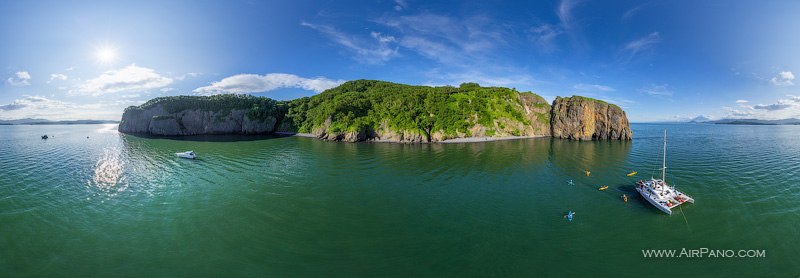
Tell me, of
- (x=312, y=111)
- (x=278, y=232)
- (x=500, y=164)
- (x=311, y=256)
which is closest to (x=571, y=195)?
(x=500, y=164)

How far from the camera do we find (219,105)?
128 m

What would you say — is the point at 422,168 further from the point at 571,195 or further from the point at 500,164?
the point at 571,195

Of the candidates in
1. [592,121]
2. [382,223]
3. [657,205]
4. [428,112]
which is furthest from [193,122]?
[592,121]

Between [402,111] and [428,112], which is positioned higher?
[402,111]

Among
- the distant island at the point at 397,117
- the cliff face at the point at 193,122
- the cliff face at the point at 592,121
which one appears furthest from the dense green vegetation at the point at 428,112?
the cliff face at the point at 193,122

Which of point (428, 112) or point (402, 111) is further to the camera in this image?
point (428, 112)

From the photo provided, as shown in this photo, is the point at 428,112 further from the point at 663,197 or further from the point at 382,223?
the point at 382,223

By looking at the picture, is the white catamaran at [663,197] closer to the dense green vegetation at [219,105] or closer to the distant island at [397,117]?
the distant island at [397,117]

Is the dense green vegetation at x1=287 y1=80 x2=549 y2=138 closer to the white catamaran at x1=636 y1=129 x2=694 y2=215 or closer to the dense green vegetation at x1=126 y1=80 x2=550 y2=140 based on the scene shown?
the dense green vegetation at x1=126 y1=80 x2=550 y2=140

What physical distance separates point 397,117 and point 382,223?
71.2 metres

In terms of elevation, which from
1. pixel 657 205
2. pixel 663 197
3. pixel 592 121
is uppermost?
pixel 592 121

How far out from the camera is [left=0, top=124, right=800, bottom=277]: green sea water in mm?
16953

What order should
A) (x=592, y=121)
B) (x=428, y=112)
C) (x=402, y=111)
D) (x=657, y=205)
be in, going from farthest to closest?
(x=592, y=121) → (x=428, y=112) → (x=402, y=111) → (x=657, y=205)

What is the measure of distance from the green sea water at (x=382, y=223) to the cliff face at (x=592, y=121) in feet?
192
